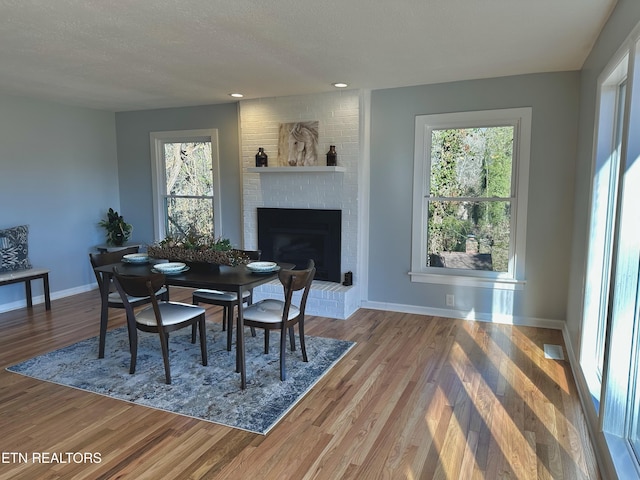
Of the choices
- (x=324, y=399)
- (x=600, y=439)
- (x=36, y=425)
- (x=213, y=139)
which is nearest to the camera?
(x=600, y=439)

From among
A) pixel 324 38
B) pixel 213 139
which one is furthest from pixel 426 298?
pixel 213 139

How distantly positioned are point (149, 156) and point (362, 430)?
5060 mm

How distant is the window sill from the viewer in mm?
4461

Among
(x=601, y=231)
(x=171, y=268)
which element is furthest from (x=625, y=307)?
(x=171, y=268)

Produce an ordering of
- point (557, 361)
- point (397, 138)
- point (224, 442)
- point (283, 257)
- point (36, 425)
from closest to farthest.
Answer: point (224, 442)
point (36, 425)
point (557, 361)
point (397, 138)
point (283, 257)

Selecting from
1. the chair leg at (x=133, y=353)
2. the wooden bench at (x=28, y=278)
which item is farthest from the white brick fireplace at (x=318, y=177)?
A: the wooden bench at (x=28, y=278)

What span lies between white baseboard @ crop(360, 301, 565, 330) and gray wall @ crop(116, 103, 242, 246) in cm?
209

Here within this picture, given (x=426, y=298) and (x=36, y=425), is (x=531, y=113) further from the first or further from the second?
(x=36, y=425)

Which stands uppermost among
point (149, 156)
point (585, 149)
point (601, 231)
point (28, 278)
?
point (149, 156)

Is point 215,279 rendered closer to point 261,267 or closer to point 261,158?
point 261,267

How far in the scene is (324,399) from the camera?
295 centimetres

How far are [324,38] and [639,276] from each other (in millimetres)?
2360

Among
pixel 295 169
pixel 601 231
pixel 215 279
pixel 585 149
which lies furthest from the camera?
pixel 295 169

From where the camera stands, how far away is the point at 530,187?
14.1 feet
